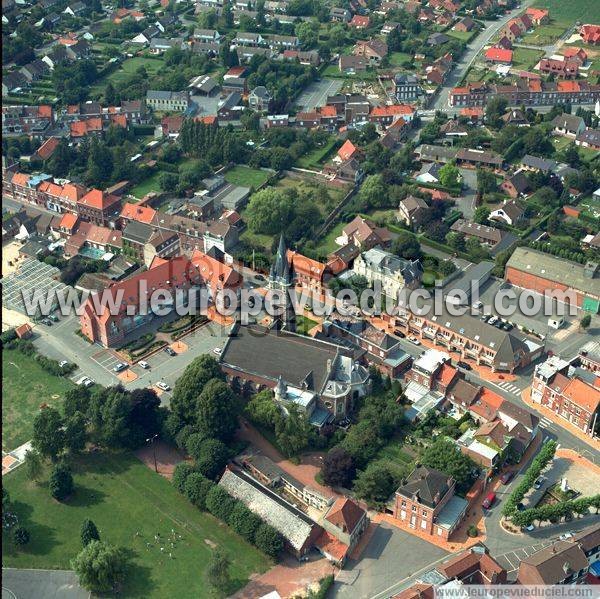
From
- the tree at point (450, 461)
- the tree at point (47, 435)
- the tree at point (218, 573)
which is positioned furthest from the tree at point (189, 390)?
the tree at point (450, 461)

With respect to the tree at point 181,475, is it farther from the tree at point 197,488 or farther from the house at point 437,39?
the house at point 437,39

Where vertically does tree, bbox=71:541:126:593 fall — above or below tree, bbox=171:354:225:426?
below

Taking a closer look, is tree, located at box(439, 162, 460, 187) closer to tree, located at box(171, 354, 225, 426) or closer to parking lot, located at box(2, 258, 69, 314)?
tree, located at box(171, 354, 225, 426)

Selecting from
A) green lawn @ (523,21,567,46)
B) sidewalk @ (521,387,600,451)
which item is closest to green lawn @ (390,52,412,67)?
green lawn @ (523,21,567,46)

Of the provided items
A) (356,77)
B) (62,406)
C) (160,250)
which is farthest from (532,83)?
(62,406)

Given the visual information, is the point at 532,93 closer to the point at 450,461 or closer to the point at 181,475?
the point at 450,461

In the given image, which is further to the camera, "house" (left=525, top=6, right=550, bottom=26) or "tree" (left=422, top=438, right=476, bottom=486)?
"house" (left=525, top=6, right=550, bottom=26)

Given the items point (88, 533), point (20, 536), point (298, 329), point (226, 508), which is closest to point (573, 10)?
point (298, 329)
